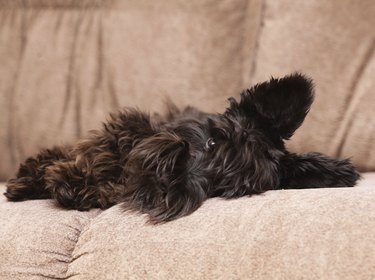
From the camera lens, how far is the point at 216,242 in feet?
4.58

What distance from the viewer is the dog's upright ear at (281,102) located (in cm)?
163

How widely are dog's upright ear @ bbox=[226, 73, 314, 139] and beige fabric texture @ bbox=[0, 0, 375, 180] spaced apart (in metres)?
0.63

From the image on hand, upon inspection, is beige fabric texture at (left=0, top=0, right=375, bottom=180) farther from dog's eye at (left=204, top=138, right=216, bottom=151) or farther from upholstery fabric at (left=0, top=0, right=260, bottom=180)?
dog's eye at (left=204, top=138, right=216, bottom=151)

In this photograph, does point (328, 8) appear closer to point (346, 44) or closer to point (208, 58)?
point (346, 44)

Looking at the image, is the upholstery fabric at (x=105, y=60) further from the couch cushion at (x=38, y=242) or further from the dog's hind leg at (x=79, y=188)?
the couch cushion at (x=38, y=242)

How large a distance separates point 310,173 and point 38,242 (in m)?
0.84

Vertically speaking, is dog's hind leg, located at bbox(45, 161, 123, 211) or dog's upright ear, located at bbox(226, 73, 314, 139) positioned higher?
dog's upright ear, located at bbox(226, 73, 314, 139)

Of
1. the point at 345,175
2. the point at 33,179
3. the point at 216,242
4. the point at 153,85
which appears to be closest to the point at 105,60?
the point at 153,85

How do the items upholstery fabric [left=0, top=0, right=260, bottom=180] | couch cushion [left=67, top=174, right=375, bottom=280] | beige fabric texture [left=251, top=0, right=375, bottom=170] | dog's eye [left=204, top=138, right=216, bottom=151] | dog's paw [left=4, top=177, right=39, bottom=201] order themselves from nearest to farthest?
couch cushion [left=67, top=174, right=375, bottom=280]
dog's eye [left=204, top=138, right=216, bottom=151]
dog's paw [left=4, top=177, right=39, bottom=201]
beige fabric texture [left=251, top=0, right=375, bottom=170]
upholstery fabric [left=0, top=0, right=260, bottom=180]

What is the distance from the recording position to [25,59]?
254 cm

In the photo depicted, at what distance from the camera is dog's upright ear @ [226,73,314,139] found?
1628 millimetres

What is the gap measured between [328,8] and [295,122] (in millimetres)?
783

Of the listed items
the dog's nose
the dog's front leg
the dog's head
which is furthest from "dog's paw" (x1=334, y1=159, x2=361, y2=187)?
the dog's nose

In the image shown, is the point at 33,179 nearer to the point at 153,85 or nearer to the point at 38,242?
the point at 38,242
